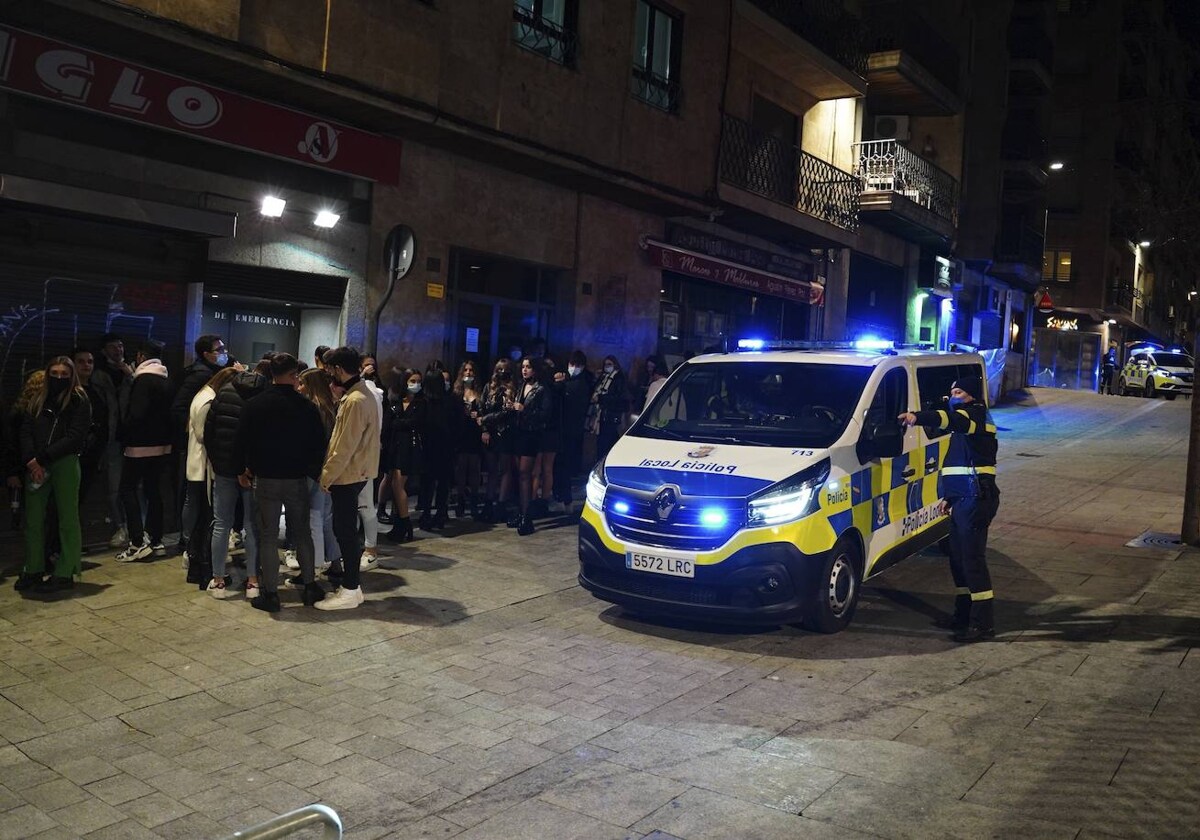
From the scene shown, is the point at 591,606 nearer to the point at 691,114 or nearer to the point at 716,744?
the point at 716,744

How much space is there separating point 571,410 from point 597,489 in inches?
177

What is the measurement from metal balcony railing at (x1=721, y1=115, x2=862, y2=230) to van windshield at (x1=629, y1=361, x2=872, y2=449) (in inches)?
405

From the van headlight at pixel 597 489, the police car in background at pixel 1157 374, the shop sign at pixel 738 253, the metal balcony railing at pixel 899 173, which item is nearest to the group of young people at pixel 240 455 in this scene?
the van headlight at pixel 597 489

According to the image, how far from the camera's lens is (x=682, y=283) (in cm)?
1892

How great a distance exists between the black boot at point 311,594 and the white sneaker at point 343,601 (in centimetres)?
3

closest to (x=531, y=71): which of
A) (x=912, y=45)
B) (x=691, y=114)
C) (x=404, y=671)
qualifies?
(x=691, y=114)

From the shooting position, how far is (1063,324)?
169ft

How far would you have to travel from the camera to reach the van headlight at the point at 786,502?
6.95 meters

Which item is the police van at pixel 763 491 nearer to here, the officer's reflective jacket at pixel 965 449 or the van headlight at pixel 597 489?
the van headlight at pixel 597 489

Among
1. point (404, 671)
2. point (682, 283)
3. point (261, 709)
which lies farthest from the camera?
point (682, 283)

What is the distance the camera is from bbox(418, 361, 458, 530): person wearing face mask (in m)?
10.9

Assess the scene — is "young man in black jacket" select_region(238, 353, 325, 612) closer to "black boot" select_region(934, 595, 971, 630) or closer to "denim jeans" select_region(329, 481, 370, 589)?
"denim jeans" select_region(329, 481, 370, 589)

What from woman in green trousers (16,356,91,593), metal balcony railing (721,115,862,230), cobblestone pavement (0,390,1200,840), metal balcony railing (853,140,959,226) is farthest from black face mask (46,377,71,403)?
metal balcony railing (853,140,959,226)

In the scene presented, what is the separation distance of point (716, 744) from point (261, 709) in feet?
8.04
